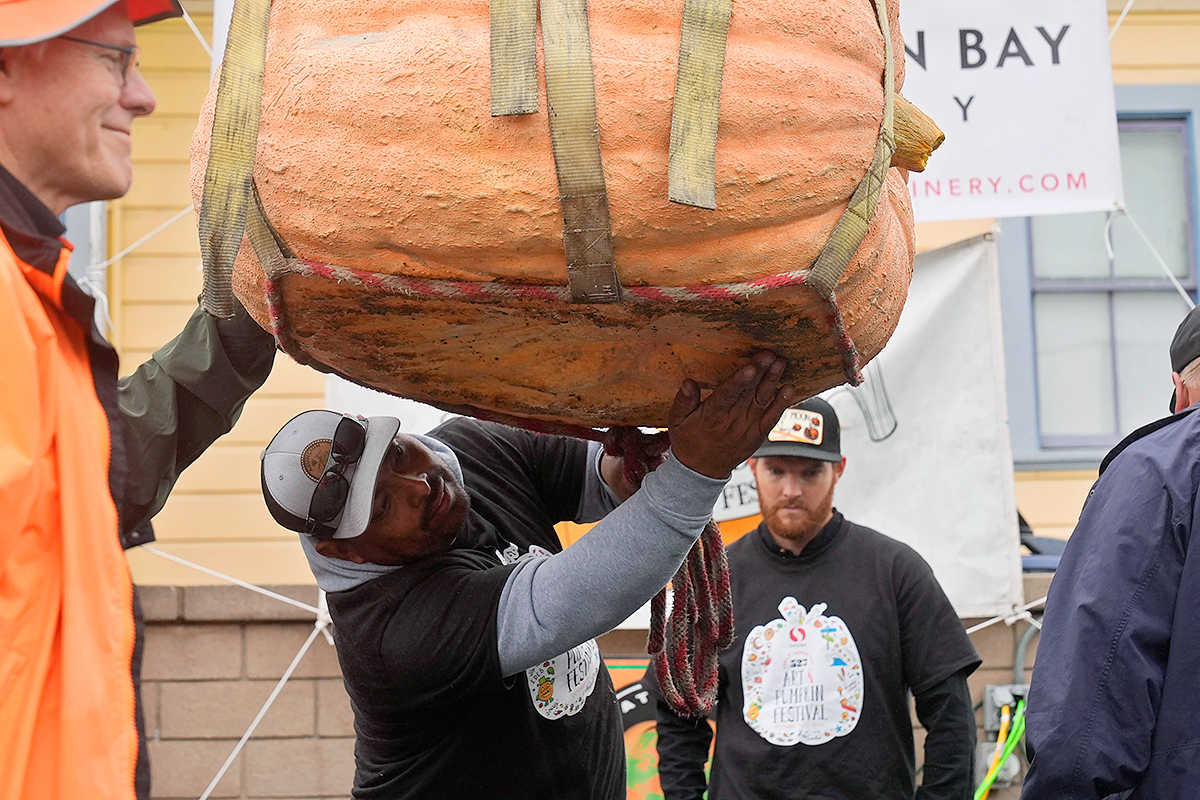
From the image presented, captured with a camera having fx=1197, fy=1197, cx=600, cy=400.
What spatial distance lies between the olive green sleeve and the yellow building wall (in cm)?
305

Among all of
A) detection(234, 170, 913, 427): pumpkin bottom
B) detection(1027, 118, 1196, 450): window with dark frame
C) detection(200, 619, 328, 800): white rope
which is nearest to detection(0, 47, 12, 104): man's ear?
detection(234, 170, 913, 427): pumpkin bottom

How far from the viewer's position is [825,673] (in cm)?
324

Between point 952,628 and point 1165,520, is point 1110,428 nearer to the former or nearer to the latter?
point 952,628

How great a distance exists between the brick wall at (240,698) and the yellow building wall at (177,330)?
1.61 ft

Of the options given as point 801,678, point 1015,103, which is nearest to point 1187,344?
point 801,678

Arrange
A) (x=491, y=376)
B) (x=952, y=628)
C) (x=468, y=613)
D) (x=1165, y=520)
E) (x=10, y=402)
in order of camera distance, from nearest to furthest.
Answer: (x=10, y=402)
(x=491, y=376)
(x=468, y=613)
(x=1165, y=520)
(x=952, y=628)

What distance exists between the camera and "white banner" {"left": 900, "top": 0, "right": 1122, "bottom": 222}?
399cm

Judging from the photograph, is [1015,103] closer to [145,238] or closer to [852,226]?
[852,226]

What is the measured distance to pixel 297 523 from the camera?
2.03m

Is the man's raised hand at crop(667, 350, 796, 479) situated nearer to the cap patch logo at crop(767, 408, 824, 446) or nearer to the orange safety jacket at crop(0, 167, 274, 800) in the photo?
the orange safety jacket at crop(0, 167, 274, 800)

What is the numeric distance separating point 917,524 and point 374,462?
279 cm

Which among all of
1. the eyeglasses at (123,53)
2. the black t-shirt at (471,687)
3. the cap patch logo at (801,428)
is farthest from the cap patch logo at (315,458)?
the cap patch logo at (801,428)

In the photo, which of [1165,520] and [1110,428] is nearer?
[1165,520]

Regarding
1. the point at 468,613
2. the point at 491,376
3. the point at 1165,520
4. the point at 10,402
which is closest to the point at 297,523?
the point at 468,613
